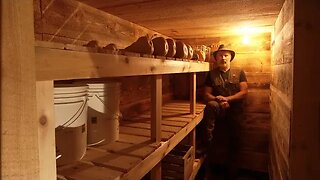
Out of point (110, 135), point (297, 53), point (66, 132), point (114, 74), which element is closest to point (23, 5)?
point (114, 74)

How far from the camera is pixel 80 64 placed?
0.65 meters

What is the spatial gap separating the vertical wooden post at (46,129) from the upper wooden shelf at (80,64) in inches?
1.2

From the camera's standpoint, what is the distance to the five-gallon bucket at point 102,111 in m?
1.18

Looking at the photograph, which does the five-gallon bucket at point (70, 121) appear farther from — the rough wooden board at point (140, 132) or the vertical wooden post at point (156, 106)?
the rough wooden board at point (140, 132)

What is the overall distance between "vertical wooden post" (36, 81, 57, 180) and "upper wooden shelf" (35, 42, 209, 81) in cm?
3

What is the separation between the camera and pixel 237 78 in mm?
2816

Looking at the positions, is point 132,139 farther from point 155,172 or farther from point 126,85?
point 126,85

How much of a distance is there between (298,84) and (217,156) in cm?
218

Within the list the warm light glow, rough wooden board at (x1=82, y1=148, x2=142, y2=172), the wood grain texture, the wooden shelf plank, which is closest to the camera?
rough wooden board at (x1=82, y1=148, x2=142, y2=172)

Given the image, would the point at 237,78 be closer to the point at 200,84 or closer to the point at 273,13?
the point at 200,84

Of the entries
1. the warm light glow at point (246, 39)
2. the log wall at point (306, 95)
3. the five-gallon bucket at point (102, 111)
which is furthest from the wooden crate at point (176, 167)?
the warm light glow at point (246, 39)

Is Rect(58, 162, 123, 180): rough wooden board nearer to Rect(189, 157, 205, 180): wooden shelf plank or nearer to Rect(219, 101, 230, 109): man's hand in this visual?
Rect(189, 157, 205, 180): wooden shelf plank

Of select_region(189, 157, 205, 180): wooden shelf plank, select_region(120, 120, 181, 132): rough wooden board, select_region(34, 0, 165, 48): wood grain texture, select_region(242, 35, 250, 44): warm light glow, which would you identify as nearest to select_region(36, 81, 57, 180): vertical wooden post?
select_region(34, 0, 165, 48): wood grain texture

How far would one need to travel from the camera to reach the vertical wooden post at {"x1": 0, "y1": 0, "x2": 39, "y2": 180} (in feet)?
1.22
